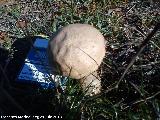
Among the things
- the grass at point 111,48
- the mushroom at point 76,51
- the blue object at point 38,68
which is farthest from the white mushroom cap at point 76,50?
the blue object at point 38,68

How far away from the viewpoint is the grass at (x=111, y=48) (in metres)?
2.86

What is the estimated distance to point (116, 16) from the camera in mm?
3875

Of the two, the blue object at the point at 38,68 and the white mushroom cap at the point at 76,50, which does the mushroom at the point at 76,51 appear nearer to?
the white mushroom cap at the point at 76,50

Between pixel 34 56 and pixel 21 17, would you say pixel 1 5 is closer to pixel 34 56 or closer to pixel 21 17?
pixel 21 17

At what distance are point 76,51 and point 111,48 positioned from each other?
79 centimetres

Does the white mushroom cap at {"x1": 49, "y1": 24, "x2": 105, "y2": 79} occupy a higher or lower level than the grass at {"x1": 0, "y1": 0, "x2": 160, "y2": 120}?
higher

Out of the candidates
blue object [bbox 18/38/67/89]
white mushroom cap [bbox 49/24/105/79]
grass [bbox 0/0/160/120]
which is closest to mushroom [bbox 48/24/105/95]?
white mushroom cap [bbox 49/24/105/79]

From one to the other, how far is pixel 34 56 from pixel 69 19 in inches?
21.6

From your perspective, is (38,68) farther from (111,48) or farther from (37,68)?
(111,48)

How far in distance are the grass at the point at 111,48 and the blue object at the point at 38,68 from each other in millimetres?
96

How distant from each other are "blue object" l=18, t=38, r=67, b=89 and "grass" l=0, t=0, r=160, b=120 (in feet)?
0.32

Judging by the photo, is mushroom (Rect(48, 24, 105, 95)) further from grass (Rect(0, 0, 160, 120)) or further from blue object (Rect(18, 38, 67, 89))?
blue object (Rect(18, 38, 67, 89))

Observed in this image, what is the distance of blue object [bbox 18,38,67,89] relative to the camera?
3330 millimetres

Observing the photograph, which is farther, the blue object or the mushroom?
the blue object
